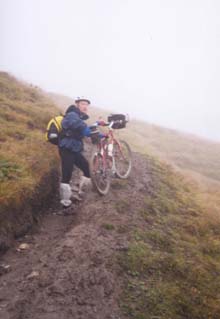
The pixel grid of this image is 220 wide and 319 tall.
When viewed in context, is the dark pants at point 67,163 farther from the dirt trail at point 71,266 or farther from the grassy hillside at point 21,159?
the dirt trail at point 71,266

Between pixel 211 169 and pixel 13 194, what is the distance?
20.0 meters

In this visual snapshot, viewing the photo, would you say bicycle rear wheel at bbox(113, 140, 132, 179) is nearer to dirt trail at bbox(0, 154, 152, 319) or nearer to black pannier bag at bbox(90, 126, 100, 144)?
black pannier bag at bbox(90, 126, 100, 144)

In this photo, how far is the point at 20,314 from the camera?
518 cm

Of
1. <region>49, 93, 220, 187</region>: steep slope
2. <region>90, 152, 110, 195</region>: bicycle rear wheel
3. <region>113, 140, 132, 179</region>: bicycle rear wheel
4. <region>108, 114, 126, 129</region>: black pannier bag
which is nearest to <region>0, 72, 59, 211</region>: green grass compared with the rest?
<region>90, 152, 110, 195</region>: bicycle rear wheel

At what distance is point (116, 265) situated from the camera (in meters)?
6.66

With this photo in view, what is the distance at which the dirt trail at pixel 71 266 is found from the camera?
538cm

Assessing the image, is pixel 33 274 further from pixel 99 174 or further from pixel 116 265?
pixel 99 174

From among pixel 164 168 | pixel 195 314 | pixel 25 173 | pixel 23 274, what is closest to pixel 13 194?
pixel 25 173

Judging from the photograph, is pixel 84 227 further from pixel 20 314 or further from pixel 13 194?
pixel 20 314

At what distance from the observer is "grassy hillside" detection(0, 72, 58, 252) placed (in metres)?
7.92

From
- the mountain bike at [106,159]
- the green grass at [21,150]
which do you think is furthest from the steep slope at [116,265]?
the green grass at [21,150]

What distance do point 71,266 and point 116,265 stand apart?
97cm

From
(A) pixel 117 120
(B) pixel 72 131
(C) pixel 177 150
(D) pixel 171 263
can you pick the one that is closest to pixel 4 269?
(D) pixel 171 263

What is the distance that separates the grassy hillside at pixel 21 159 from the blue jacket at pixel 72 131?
129 cm
